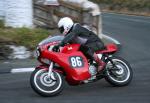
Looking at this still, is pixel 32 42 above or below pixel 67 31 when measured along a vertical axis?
below

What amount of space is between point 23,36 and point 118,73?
4.92m

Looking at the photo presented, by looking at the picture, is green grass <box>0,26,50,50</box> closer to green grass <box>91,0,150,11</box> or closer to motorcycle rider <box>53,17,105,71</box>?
motorcycle rider <box>53,17,105,71</box>

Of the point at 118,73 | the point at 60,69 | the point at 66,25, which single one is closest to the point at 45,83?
the point at 60,69

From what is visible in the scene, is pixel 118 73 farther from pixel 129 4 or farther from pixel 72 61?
pixel 129 4

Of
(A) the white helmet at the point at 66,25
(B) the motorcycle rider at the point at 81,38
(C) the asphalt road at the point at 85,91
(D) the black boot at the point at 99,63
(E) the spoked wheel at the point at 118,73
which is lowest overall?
(C) the asphalt road at the point at 85,91

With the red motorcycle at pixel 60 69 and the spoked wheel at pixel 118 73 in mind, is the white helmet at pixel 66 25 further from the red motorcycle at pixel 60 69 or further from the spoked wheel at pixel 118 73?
the spoked wheel at pixel 118 73

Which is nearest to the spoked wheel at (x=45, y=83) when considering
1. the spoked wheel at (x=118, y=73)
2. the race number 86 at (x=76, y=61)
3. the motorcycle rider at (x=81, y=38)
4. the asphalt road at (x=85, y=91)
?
the asphalt road at (x=85, y=91)

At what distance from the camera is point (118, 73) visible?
32.8ft

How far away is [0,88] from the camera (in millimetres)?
10172

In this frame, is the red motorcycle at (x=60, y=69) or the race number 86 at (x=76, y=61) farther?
the race number 86 at (x=76, y=61)

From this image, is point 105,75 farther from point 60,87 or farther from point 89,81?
point 60,87

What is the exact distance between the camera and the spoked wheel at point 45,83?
9.18 m

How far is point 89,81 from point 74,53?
0.60m

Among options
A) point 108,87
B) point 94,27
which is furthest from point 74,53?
point 94,27
